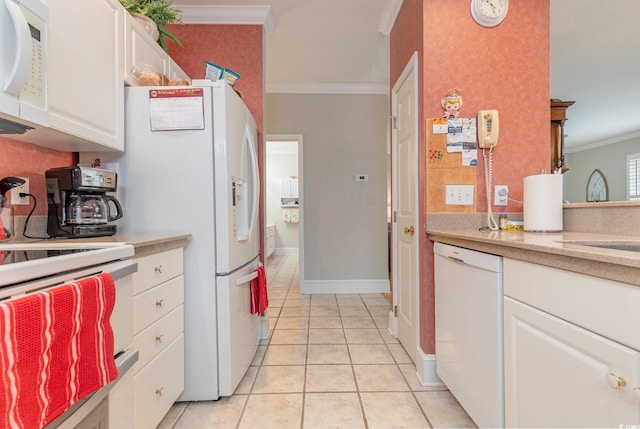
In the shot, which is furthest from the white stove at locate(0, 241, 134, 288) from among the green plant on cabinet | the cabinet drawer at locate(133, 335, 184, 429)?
the green plant on cabinet

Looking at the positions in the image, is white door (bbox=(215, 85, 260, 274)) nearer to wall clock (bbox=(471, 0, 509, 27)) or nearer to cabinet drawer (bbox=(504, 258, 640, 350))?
cabinet drawer (bbox=(504, 258, 640, 350))

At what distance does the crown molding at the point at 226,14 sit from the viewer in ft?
8.03

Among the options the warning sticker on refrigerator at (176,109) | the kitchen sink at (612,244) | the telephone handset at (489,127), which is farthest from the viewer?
the telephone handset at (489,127)

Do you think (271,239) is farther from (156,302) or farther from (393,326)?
(156,302)

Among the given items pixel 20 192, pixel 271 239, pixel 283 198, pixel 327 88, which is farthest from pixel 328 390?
pixel 283 198

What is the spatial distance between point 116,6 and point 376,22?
6.72ft

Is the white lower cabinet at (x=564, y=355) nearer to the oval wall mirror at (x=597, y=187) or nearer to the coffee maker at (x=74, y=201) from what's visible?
the coffee maker at (x=74, y=201)

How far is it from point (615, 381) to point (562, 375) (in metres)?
0.17

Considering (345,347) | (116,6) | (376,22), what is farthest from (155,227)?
(376,22)

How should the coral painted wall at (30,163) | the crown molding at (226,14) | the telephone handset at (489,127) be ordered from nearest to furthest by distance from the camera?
Answer: the coral painted wall at (30,163) → the telephone handset at (489,127) → the crown molding at (226,14)

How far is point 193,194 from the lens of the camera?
1.60m

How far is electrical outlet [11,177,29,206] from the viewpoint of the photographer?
50.7 inches

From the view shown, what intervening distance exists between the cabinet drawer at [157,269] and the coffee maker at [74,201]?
317mm

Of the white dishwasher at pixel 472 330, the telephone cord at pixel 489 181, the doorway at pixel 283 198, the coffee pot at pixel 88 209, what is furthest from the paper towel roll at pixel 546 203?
the doorway at pixel 283 198
